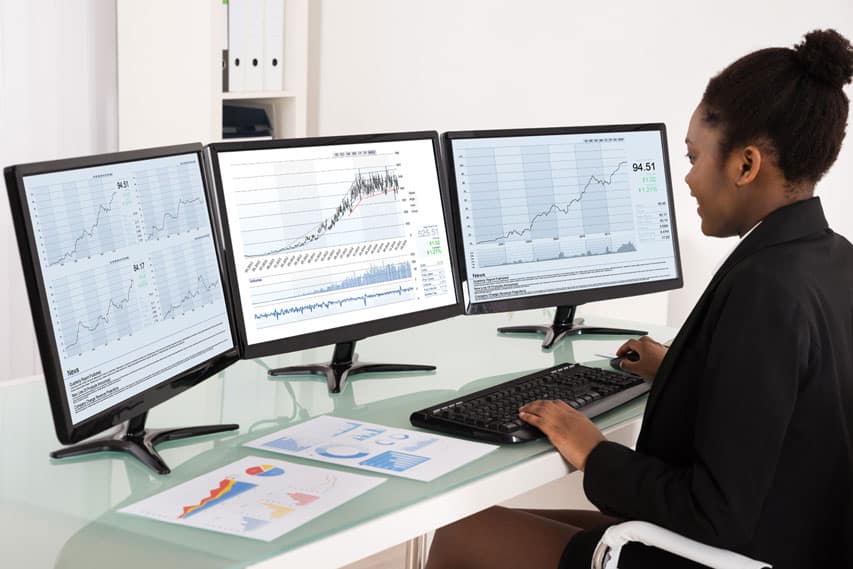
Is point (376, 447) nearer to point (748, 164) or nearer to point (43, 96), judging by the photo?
point (748, 164)

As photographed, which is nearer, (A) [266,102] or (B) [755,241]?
(B) [755,241]

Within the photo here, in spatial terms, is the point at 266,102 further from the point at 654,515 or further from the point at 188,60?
the point at 654,515

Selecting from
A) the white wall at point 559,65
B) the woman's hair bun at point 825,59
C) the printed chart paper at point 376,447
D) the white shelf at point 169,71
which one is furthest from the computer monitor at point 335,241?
the white shelf at point 169,71

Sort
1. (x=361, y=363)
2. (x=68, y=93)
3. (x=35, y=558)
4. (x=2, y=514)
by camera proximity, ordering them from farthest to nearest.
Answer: (x=68, y=93), (x=361, y=363), (x=2, y=514), (x=35, y=558)

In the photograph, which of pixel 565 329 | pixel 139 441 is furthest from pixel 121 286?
pixel 565 329

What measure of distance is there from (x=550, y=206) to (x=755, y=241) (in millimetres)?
736

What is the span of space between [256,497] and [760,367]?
62 cm

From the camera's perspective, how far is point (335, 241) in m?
1.80

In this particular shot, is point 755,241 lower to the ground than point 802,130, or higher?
lower

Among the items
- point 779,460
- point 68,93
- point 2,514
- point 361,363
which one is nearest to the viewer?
point 2,514

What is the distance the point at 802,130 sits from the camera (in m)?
1.41

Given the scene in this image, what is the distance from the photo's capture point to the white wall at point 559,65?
3334 mm

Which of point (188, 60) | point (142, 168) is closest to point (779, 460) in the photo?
point (142, 168)

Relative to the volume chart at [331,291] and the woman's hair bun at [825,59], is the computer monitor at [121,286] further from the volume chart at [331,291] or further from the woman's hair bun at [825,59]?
the woman's hair bun at [825,59]
